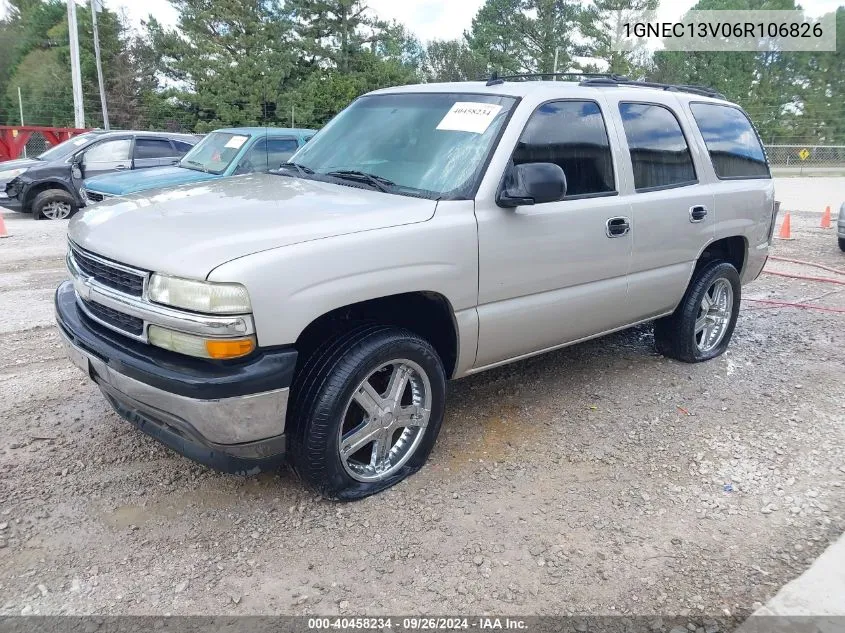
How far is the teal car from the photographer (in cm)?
877

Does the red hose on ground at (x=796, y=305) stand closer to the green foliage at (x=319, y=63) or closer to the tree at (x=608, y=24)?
the green foliage at (x=319, y=63)

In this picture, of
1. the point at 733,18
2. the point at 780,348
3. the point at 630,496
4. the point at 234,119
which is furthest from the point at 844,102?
the point at 630,496

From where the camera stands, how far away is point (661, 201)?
177 inches

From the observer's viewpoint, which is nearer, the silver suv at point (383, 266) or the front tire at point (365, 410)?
the silver suv at point (383, 266)

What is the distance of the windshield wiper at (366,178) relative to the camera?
365 centimetres

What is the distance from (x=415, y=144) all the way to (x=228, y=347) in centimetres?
169

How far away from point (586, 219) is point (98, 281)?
2.52 m

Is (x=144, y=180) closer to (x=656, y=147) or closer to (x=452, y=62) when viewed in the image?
(x=656, y=147)

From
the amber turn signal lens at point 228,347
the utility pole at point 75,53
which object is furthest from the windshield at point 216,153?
the utility pole at point 75,53

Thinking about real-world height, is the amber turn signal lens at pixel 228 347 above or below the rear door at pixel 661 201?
below

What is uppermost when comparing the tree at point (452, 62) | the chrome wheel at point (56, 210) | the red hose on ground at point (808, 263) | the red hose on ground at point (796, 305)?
the tree at point (452, 62)

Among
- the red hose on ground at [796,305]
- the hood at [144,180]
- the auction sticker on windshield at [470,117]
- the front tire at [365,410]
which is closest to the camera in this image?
the front tire at [365,410]

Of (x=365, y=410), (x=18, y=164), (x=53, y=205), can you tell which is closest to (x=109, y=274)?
(x=365, y=410)

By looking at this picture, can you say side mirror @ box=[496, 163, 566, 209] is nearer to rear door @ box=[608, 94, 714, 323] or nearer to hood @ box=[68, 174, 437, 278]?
hood @ box=[68, 174, 437, 278]
